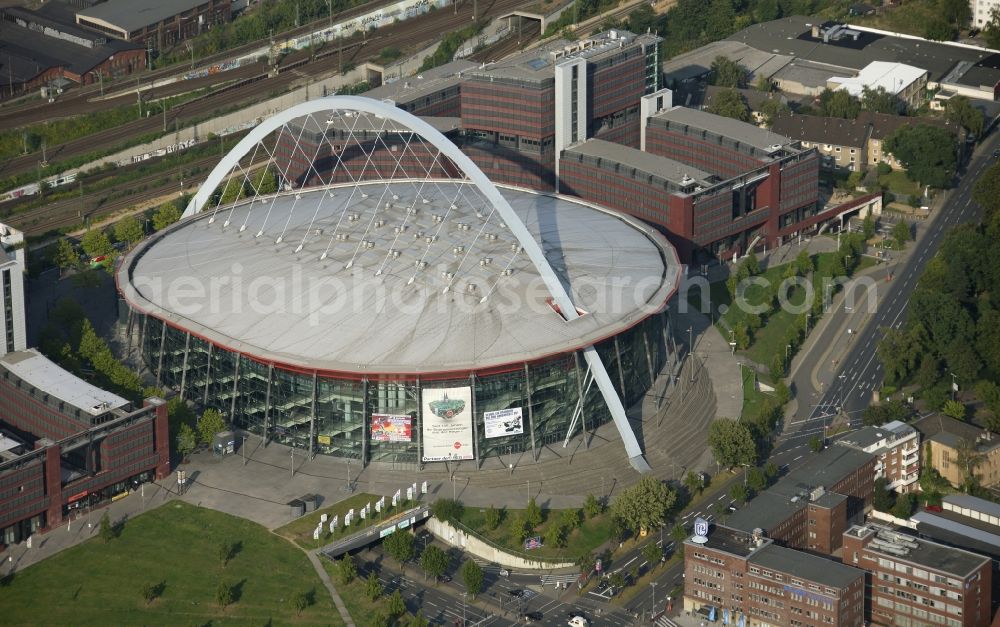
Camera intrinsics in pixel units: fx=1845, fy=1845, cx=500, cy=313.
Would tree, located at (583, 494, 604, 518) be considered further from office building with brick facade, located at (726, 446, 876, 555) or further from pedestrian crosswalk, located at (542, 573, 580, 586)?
office building with brick facade, located at (726, 446, 876, 555)

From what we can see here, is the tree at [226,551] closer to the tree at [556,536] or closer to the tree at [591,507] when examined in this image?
the tree at [556,536]

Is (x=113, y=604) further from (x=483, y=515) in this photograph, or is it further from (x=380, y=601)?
(x=483, y=515)

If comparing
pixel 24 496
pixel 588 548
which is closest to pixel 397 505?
pixel 588 548

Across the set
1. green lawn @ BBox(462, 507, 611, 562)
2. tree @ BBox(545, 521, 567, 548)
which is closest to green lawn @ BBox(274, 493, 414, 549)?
green lawn @ BBox(462, 507, 611, 562)

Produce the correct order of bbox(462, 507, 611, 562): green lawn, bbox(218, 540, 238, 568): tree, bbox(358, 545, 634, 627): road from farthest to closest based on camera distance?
bbox(462, 507, 611, 562): green lawn < bbox(218, 540, 238, 568): tree < bbox(358, 545, 634, 627): road

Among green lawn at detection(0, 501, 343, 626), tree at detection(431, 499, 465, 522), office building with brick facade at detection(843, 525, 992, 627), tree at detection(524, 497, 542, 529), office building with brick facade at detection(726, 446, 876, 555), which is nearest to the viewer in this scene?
office building with brick facade at detection(843, 525, 992, 627)

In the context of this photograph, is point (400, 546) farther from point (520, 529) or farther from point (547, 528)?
point (547, 528)
